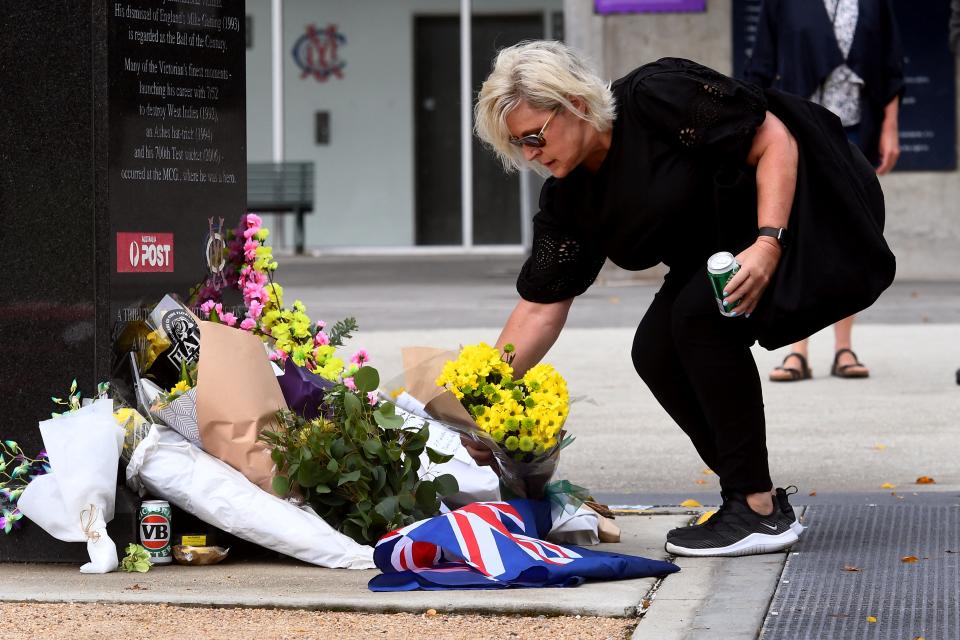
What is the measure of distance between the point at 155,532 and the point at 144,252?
2.35ft

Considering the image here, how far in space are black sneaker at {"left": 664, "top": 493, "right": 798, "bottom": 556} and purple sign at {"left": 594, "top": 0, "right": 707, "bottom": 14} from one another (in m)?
Result: 9.15

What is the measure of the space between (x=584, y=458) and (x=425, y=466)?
165cm

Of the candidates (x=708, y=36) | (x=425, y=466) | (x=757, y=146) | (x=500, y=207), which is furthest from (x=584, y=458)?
(x=500, y=207)

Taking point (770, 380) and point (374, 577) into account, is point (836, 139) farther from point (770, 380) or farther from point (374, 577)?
point (770, 380)

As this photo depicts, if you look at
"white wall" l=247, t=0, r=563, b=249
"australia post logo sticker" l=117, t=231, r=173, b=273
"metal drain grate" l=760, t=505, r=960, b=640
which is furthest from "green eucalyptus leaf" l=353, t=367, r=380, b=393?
"white wall" l=247, t=0, r=563, b=249

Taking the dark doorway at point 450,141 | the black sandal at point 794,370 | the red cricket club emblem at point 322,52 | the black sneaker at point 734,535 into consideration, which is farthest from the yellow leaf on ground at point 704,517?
the red cricket club emblem at point 322,52

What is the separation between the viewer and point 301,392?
3994mm

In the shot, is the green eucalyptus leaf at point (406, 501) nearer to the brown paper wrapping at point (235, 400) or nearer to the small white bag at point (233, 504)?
the small white bag at point (233, 504)

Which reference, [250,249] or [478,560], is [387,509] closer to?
[478,560]

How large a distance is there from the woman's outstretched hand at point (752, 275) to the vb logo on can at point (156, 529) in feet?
4.58

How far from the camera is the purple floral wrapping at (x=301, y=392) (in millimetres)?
3988

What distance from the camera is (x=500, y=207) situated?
17875 millimetres

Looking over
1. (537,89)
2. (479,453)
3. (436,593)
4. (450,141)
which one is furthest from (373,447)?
(450,141)

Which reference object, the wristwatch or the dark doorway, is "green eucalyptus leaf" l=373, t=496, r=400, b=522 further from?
the dark doorway
